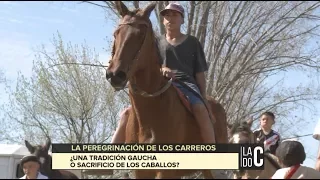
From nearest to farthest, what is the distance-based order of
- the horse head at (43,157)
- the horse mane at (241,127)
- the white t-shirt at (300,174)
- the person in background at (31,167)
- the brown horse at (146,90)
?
the white t-shirt at (300,174) < the person in background at (31,167) < the horse head at (43,157) < the brown horse at (146,90) < the horse mane at (241,127)

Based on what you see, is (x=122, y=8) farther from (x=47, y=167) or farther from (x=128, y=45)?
(x=47, y=167)

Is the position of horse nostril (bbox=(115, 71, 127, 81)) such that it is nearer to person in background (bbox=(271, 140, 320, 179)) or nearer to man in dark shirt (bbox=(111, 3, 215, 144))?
man in dark shirt (bbox=(111, 3, 215, 144))

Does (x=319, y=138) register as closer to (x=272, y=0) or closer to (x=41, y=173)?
(x=41, y=173)

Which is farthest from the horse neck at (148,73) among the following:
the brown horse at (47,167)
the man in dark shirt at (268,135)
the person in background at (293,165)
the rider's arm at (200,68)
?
the man in dark shirt at (268,135)

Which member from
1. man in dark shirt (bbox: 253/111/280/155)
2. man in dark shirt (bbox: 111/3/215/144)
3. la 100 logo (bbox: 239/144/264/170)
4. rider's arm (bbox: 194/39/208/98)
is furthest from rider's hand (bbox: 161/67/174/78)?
man in dark shirt (bbox: 253/111/280/155)

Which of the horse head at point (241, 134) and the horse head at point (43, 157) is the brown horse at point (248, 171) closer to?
the horse head at point (241, 134)

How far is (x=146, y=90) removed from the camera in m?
5.46

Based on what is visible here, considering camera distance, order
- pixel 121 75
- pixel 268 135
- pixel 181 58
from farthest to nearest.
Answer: pixel 268 135, pixel 181 58, pixel 121 75

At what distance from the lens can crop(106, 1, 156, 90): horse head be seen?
16.4ft

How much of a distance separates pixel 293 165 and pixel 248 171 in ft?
1.92

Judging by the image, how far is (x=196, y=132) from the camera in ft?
19.0

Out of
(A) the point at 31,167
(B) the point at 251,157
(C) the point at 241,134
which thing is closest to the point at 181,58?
(C) the point at 241,134

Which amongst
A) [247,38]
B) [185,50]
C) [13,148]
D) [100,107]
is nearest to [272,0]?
[247,38]

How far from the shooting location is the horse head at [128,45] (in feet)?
16.4
